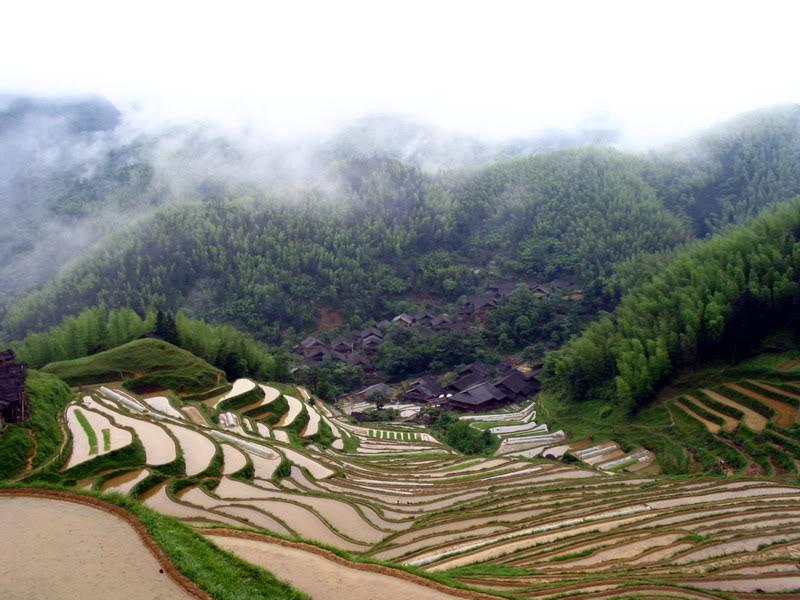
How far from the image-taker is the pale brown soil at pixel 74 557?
673 cm

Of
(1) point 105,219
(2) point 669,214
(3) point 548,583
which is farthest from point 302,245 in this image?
(3) point 548,583

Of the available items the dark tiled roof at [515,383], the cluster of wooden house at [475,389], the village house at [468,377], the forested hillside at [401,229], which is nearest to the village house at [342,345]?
the forested hillside at [401,229]

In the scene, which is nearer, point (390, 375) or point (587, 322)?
point (390, 375)

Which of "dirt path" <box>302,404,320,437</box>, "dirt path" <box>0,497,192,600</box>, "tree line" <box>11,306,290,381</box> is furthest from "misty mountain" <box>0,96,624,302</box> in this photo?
"dirt path" <box>0,497,192,600</box>

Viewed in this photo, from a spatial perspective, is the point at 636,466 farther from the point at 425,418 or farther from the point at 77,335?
the point at 77,335

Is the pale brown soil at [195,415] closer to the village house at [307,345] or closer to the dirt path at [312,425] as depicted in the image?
the dirt path at [312,425]

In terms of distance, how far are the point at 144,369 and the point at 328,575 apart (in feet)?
73.8

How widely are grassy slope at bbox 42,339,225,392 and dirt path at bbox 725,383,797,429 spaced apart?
23936mm

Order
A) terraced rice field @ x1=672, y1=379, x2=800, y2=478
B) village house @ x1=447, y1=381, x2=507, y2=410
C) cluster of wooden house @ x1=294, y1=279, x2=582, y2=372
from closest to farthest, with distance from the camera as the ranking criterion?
terraced rice field @ x1=672, y1=379, x2=800, y2=478
village house @ x1=447, y1=381, x2=507, y2=410
cluster of wooden house @ x1=294, y1=279, x2=582, y2=372

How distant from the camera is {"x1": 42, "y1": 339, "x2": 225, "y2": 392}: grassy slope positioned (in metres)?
26.5

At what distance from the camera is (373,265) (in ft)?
238

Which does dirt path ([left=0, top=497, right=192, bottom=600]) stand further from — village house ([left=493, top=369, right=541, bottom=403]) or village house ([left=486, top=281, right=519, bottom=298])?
village house ([left=486, top=281, right=519, bottom=298])

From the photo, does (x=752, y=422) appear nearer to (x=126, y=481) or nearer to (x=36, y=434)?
(x=126, y=481)

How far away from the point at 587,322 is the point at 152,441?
1813 inches
